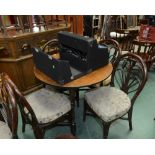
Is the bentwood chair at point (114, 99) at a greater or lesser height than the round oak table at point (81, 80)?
lesser

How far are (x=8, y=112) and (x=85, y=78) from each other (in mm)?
680

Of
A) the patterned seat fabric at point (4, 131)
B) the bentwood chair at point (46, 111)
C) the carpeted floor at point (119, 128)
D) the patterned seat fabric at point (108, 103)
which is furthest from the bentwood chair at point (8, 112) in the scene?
the patterned seat fabric at point (108, 103)

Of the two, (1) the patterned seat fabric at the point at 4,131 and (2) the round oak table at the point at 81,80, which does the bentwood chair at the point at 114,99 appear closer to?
(2) the round oak table at the point at 81,80

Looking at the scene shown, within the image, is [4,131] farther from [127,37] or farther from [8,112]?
[127,37]

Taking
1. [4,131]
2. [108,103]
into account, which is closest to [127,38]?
[108,103]

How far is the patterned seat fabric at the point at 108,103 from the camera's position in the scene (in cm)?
146

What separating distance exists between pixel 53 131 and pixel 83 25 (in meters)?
3.68

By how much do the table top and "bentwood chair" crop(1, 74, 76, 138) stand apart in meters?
0.22

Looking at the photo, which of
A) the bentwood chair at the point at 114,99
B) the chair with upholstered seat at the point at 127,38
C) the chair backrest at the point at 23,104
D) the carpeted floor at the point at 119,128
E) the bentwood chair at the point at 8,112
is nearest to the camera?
the bentwood chair at the point at 8,112

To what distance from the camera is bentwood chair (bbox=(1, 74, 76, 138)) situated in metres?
1.38

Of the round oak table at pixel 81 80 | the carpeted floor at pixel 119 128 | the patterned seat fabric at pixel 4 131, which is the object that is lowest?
the carpeted floor at pixel 119 128

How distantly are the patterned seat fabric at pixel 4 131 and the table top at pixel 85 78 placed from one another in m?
0.48

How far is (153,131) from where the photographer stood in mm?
1809

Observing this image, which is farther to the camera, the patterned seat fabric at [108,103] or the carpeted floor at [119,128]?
the carpeted floor at [119,128]
